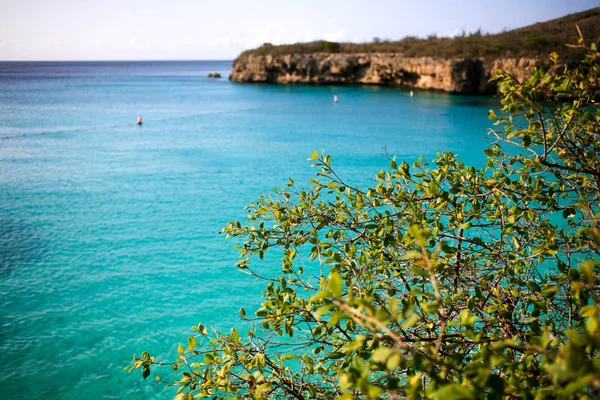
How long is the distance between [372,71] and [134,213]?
5768 cm

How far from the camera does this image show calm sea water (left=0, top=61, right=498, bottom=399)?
378 inches

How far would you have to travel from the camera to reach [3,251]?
531 inches

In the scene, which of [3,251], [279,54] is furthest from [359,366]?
[279,54]

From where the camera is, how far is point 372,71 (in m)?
67.4

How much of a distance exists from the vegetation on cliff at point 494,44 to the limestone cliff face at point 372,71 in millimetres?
2751

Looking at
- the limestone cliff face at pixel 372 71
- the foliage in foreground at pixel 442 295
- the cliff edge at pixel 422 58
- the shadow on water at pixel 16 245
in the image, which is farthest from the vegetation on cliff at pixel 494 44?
the shadow on water at pixel 16 245

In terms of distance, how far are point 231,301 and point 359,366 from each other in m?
9.96

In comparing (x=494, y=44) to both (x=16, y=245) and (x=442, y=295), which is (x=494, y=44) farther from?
(x=442, y=295)

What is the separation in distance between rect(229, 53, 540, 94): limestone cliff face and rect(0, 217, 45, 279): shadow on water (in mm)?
46591

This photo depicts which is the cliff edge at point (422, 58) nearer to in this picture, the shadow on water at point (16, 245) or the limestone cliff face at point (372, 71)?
the limestone cliff face at point (372, 71)

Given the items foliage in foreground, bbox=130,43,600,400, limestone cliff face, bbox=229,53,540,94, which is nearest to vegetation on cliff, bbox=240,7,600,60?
limestone cliff face, bbox=229,53,540,94

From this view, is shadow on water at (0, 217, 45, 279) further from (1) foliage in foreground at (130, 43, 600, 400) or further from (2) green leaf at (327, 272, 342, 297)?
(2) green leaf at (327, 272, 342, 297)

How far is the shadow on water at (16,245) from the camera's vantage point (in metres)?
12.8

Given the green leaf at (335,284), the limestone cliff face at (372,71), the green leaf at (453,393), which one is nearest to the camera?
the green leaf at (453,393)
